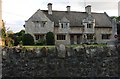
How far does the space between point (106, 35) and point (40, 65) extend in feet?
198

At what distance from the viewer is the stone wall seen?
7.46 m

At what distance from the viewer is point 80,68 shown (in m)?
7.64

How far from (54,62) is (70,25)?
56.1 m

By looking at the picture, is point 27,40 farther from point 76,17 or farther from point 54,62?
point 54,62

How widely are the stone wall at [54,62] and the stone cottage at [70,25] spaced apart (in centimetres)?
5344

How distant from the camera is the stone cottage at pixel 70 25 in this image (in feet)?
202

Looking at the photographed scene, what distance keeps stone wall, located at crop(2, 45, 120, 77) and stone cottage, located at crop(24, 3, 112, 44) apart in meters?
53.4

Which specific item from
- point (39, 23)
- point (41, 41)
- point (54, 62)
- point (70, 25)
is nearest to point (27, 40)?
point (41, 41)

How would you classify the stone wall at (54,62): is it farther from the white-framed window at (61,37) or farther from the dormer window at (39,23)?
the white-framed window at (61,37)

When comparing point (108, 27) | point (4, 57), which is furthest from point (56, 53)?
point (108, 27)

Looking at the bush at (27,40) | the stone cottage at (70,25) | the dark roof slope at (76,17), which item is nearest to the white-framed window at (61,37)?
the stone cottage at (70,25)

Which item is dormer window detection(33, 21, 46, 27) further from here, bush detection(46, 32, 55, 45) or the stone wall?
the stone wall

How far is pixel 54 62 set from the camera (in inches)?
296

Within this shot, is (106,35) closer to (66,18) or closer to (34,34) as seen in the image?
(66,18)
